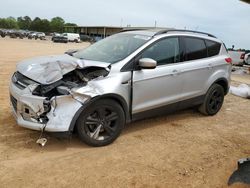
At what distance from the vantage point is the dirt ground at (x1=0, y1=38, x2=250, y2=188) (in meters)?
3.70

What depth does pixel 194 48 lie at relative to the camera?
609cm

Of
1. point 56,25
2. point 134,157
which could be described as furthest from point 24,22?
point 134,157

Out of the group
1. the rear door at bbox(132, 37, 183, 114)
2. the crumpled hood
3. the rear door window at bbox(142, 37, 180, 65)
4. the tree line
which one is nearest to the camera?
the crumpled hood

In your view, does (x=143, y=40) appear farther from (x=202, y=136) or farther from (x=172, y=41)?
(x=202, y=136)

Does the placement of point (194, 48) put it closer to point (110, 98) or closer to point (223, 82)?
point (223, 82)

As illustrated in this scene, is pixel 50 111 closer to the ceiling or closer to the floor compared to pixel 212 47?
closer to the floor

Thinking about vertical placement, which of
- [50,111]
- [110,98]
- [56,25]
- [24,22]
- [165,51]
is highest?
[24,22]

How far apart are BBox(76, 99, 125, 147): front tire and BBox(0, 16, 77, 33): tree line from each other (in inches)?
4693

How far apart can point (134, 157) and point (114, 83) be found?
1131 mm

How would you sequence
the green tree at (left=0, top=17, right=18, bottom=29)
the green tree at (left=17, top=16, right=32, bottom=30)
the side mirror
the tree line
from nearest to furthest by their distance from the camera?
the side mirror → the tree line → the green tree at (left=0, top=17, right=18, bottom=29) → the green tree at (left=17, top=16, right=32, bottom=30)

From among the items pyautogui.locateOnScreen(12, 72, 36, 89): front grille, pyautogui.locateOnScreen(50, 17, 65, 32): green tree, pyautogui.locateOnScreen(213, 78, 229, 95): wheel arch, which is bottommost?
pyautogui.locateOnScreen(213, 78, 229, 95): wheel arch

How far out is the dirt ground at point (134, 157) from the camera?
370cm

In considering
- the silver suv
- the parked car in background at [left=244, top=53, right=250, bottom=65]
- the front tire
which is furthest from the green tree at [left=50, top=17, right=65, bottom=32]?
the front tire

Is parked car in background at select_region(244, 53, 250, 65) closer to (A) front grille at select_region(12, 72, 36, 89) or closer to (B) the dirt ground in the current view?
(B) the dirt ground
